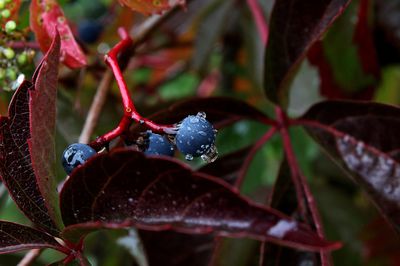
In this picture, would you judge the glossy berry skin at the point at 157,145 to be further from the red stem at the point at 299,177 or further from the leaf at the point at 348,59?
the leaf at the point at 348,59

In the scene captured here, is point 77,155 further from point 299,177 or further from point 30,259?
point 299,177

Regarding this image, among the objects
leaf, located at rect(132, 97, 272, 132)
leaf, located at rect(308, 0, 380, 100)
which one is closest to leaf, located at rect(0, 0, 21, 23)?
leaf, located at rect(132, 97, 272, 132)

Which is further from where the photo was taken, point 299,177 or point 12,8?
point 299,177

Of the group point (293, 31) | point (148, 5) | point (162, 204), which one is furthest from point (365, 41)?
point (162, 204)

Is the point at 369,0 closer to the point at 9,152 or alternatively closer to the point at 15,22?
the point at 15,22

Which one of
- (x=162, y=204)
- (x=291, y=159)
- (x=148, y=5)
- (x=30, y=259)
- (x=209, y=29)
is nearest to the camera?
(x=162, y=204)

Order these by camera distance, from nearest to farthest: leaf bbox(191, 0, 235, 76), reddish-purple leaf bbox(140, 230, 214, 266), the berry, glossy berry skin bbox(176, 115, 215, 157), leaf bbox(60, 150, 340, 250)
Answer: leaf bbox(60, 150, 340, 250) → glossy berry skin bbox(176, 115, 215, 157) → the berry → reddish-purple leaf bbox(140, 230, 214, 266) → leaf bbox(191, 0, 235, 76)

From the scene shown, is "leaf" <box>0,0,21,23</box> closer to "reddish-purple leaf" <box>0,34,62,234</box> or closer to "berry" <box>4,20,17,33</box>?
"berry" <box>4,20,17,33</box>
